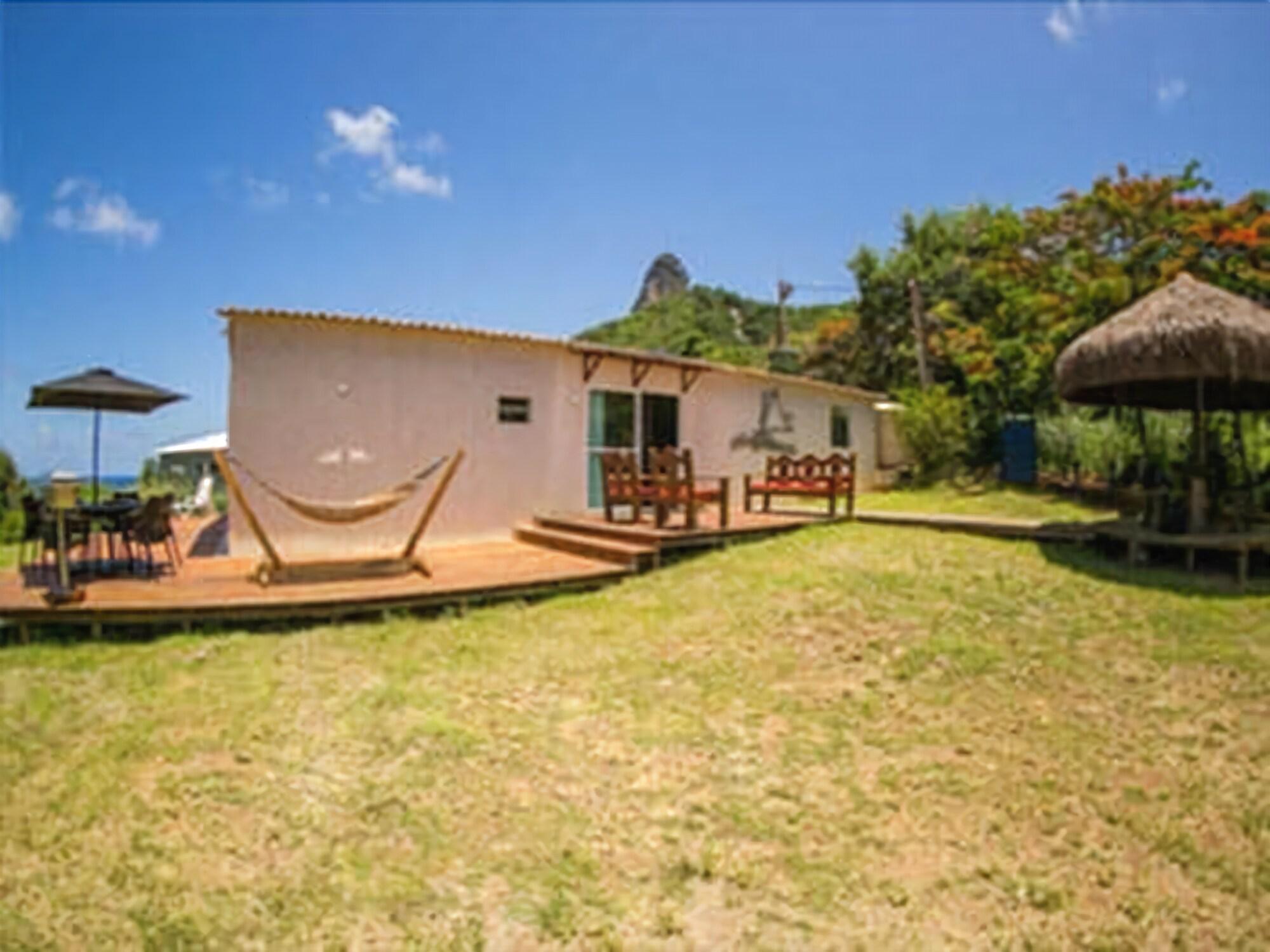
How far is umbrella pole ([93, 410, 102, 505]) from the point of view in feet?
27.1

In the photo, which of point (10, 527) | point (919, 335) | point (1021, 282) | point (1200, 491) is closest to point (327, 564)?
point (10, 527)

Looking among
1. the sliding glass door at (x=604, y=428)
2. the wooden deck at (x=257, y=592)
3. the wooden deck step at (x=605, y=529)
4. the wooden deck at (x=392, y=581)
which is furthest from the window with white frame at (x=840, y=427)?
the wooden deck at (x=257, y=592)

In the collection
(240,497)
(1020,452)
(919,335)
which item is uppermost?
(919,335)

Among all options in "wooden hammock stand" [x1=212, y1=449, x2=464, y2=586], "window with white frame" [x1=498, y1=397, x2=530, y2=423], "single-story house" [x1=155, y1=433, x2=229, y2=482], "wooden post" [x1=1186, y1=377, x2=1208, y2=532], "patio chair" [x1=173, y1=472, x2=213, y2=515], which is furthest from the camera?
"patio chair" [x1=173, y1=472, x2=213, y2=515]

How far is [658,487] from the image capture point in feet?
28.3

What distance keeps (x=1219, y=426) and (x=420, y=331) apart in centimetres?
1167

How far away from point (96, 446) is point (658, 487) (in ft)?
21.0

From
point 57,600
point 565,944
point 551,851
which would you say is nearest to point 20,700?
point 57,600

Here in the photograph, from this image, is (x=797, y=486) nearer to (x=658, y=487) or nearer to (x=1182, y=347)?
(x=658, y=487)

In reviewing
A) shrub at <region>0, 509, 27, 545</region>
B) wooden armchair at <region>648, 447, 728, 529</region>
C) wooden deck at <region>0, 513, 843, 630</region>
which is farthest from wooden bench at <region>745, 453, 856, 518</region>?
shrub at <region>0, 509, 27, 545</region>

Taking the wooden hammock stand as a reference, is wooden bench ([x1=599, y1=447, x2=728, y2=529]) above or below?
above

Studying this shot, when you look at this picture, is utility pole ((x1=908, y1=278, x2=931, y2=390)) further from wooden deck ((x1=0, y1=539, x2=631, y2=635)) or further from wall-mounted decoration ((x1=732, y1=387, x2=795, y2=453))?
wooden deck ((x1=0, y1=539, x2=631, y2=635))

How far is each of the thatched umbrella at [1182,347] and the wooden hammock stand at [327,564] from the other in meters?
6.66

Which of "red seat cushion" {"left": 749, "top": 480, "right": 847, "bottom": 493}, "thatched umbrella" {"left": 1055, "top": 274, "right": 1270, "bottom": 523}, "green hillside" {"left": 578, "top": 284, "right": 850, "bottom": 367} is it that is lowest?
"red seat cushion" {"left": 749, "top": 480, "right": 847, "bottom": 493}
